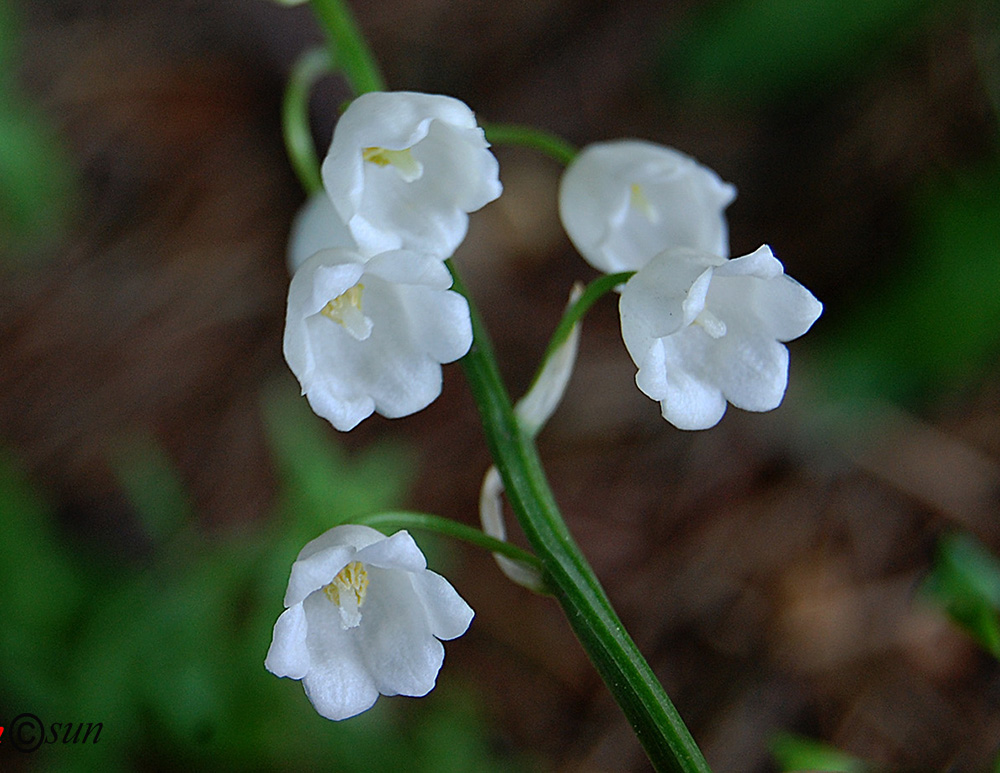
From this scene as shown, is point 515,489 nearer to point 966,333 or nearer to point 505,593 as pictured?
point 505,593

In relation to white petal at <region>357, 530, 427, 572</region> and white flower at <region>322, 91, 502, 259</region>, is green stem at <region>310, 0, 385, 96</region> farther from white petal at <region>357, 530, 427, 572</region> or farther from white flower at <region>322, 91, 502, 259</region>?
white petal at <region>357, 530, 427, 572</region>

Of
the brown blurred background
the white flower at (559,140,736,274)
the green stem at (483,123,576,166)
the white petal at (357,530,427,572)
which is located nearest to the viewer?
the white petal at (357,530,427,572)

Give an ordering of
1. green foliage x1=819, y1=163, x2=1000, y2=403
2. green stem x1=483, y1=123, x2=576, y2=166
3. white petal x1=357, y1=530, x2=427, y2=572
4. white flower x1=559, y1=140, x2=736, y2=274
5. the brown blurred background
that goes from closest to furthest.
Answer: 1. white petal x1=357, y1=530, x2=427, y2=572
2. green stem x1=483, y1=123, x2=576, y2=166
3. white flower x1=559, y1=140, x2=736, y2=274
4. the brown blurred background
5. green foliage x1=819, y1=163, x2=1000, y2=403

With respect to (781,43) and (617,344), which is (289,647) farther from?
(781,43)

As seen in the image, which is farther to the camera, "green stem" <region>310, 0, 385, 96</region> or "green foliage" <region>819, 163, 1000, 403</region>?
"green foliage" <region>819, 163, 1000, 403</region>

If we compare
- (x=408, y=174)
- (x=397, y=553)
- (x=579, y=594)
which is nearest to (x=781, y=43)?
(x=408, y=174)

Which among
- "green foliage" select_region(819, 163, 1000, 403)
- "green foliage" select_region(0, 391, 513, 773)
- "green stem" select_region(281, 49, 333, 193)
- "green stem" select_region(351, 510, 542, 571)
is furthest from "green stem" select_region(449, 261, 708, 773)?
"green foliage" select_region(819, 163, 1000, 403)

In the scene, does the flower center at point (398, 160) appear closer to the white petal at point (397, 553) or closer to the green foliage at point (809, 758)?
the white petal at point (397, 553)

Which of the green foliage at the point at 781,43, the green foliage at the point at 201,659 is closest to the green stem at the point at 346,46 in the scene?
the green foliage at the point at 201,659
